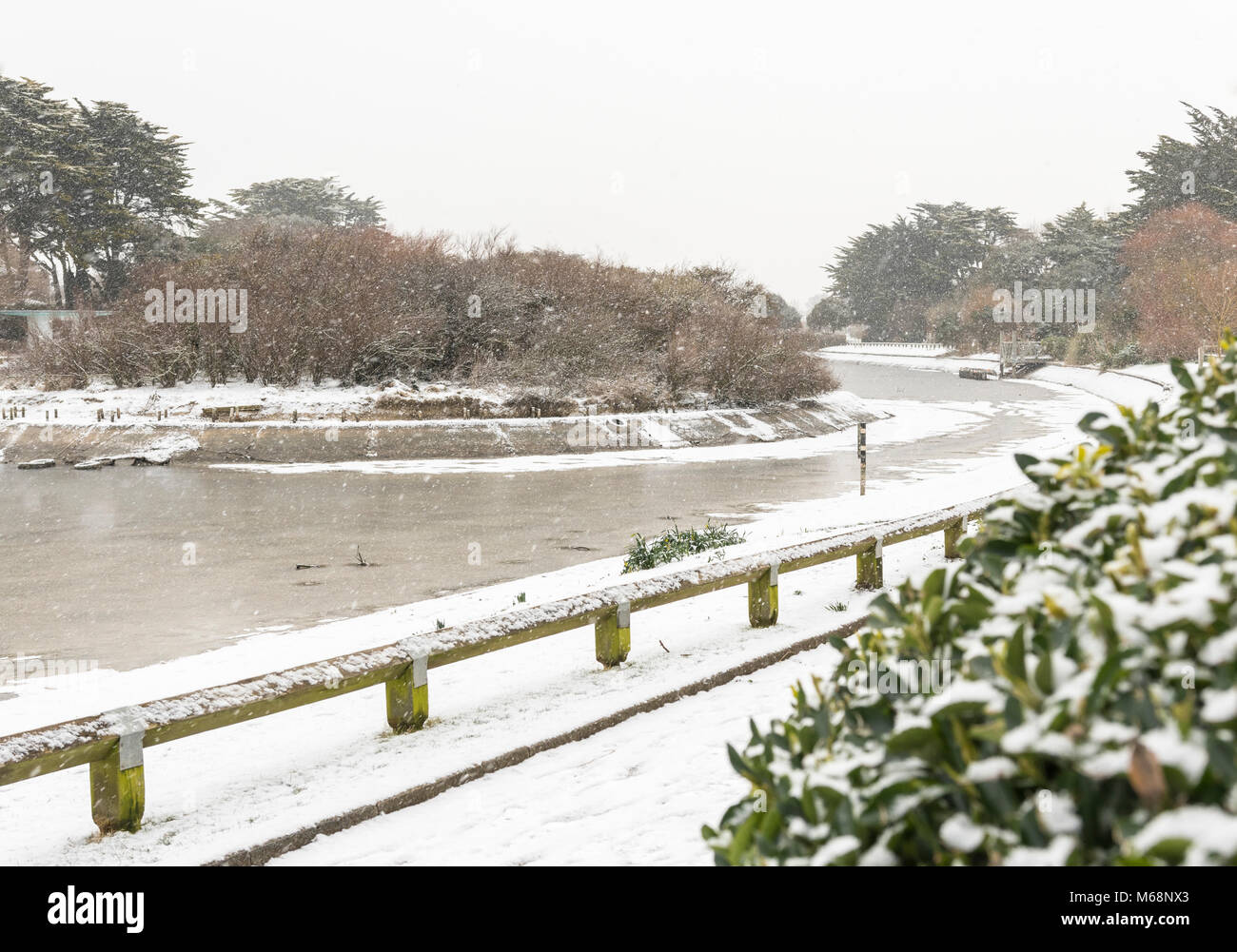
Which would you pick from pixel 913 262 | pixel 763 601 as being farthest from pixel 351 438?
pixel 913 262

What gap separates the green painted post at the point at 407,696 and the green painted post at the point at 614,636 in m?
1.47

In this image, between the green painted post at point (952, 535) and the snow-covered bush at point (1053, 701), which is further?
the green painted post at point (952, 535)

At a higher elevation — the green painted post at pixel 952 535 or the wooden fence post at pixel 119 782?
the green painted post at pixel 952 535

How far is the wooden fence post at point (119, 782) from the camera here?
4.38 meters

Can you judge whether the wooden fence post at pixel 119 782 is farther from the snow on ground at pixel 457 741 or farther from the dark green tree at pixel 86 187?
the dark green tree at pixel 86 187

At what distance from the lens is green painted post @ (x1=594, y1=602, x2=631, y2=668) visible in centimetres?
670

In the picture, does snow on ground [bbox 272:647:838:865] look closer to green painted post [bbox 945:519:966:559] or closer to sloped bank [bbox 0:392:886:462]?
green painted post [bbox 945:519:966:559]

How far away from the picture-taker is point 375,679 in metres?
5.35

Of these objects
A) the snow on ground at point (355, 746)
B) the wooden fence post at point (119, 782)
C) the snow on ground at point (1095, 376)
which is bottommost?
the snow on ground at point (355, 746)

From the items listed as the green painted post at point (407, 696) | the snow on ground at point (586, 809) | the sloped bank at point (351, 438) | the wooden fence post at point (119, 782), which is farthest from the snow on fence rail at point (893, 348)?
the wooden fence post at point (119, 782)

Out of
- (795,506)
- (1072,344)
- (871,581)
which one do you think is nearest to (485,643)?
(871,581)

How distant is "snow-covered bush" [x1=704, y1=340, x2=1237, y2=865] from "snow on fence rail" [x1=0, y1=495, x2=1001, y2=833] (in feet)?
10.6

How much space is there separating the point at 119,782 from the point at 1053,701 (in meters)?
4.14
